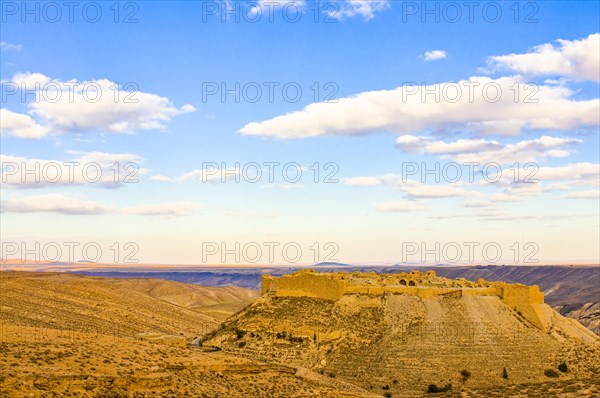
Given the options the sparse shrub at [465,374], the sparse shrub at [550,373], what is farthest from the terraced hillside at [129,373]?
the sparse shrub at [550,373]

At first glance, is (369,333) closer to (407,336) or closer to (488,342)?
(407,336)

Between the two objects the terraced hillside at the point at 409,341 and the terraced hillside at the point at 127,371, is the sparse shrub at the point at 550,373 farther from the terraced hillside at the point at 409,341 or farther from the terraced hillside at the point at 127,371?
the terraced hillside at the point at 127,371

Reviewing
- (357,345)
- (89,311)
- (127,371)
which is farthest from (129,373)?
(89,311)

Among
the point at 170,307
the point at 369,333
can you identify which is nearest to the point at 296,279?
the point at 369,333

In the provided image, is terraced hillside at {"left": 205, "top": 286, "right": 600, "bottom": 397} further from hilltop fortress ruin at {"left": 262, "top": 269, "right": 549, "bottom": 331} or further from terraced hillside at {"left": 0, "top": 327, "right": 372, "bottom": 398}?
terraced hillside at {"left": 0, "top": 327, "right": 372, "bottom": 398}

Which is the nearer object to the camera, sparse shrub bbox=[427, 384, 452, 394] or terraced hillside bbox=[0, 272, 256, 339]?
sparse shrub bbox=[427, 384, 452, 394]

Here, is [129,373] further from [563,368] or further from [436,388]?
[563,368]

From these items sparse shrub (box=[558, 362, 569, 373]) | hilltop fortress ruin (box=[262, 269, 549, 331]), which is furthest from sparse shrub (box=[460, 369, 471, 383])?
hilltop fortress ruin (box=[262, 269, 549, 331])
